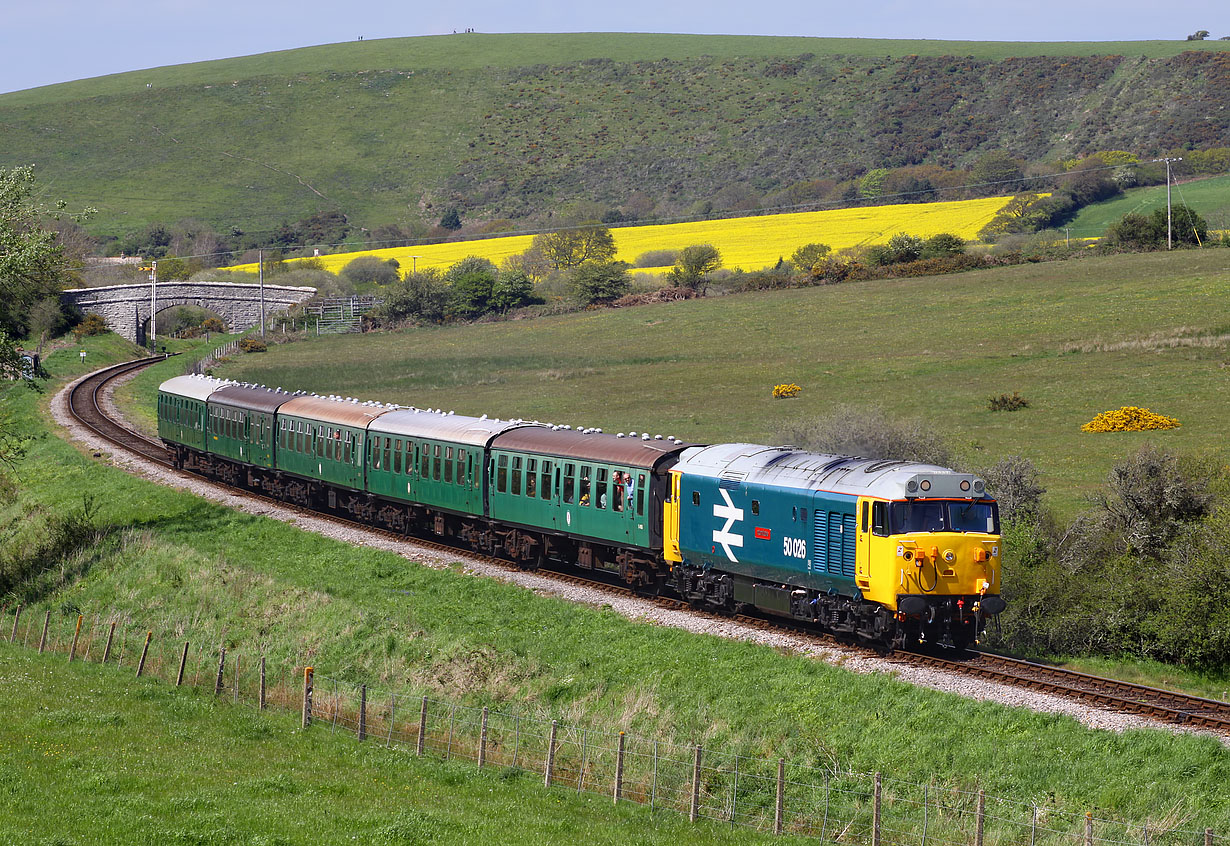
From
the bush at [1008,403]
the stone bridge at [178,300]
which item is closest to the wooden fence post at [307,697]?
the bush at [1008,403]

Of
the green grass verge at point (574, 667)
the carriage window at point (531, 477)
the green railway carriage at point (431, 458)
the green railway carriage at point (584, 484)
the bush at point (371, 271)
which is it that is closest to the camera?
the green grass verge at point (574, 667)

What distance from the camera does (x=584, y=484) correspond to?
32406 mm

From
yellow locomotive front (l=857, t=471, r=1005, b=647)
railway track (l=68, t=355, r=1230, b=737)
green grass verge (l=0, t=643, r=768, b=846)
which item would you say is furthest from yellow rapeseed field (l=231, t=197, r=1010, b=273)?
green grass verge (l=0, t=643, r=768, b=846)

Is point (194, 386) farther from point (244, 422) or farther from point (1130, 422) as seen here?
point (1130, 422)

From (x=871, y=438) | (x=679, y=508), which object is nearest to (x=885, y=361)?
(x=871, y=438)

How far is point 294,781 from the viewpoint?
17766mm

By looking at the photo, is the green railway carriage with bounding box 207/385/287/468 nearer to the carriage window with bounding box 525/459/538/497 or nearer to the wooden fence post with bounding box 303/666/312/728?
the carriage window with bounding box 525/459/538/497

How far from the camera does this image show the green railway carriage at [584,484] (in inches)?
1201

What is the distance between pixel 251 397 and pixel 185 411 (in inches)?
277

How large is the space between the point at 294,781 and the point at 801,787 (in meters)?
7.75

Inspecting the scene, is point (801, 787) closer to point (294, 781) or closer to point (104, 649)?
point (294, 781)

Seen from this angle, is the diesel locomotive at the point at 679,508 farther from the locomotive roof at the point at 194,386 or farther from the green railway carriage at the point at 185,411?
the locomotive roof at the point at 194,386

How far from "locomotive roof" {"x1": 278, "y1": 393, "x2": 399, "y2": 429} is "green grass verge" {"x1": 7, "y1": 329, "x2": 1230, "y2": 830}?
435 cm

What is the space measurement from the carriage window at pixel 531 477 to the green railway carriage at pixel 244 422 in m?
17.1
